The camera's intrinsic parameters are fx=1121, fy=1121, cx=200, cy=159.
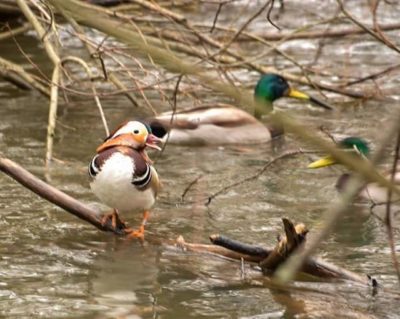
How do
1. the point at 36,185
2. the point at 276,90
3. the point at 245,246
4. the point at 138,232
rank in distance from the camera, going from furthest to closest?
the point at 276,90, the point at 138,232, the point at 36,185, the point at 245,246

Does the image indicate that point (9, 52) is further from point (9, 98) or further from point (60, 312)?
point (60, 312)

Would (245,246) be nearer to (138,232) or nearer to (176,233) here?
(138,232)

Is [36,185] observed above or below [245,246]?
above

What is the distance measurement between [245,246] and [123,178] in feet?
3.12

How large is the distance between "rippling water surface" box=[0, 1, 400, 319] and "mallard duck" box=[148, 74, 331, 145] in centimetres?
18

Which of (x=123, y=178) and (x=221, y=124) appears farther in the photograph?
(x=221, y=124)

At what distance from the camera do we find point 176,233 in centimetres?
759

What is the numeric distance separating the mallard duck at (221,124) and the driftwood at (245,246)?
3.76 metres

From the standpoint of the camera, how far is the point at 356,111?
11836 mm

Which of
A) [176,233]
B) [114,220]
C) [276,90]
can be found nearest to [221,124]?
[276,90]

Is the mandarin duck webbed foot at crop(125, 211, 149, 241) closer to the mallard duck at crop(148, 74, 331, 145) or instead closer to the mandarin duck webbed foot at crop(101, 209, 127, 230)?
the mandarin duck webbed foot at crop(101, 209, 127, 230)

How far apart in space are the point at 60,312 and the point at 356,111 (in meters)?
6.50

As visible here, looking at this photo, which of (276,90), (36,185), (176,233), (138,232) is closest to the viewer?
(36,185)

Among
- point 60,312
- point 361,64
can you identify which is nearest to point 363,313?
point 60,312
